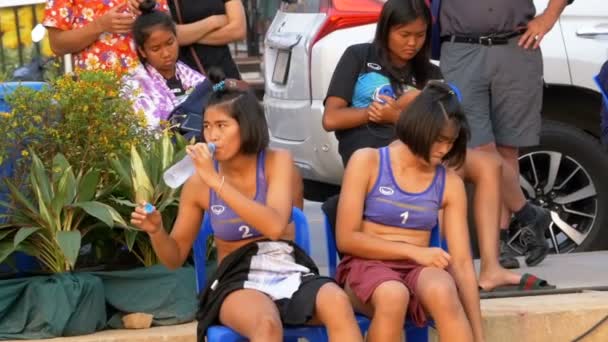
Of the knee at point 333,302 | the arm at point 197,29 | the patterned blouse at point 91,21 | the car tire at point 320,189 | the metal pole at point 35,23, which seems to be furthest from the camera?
the metal pole at point 35,23

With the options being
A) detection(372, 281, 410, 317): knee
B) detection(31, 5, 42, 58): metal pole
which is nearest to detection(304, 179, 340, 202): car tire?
detection(372, 281, 410, 317): knee

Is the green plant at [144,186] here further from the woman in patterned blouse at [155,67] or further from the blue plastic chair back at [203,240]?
the blue plastic chair back at [203,240]

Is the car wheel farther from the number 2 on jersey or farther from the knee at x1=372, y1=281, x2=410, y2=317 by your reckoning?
the knee at x1=372, y1=281, x2=410, y2=317

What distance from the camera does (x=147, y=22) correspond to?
6.11 metres

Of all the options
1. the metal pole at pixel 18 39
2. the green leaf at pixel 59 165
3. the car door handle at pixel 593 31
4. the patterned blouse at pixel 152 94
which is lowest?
the metal pole at pixel 18 39

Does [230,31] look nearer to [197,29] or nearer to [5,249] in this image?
[197,29]

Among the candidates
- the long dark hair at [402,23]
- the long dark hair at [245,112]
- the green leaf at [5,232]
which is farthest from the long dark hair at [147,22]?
the long dark hair at [245,112]

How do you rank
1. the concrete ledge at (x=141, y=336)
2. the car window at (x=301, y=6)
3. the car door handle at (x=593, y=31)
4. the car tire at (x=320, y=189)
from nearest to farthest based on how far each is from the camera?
the concrete ledge at (x=141, y=336), the car door handle at (x=593, y=31), the car window at (x=301, y=6), the car tire at (x=320, y=189)

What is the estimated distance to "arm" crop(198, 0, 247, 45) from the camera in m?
6.57

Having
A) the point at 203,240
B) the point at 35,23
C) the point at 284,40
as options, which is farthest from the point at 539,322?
the point at 35,23

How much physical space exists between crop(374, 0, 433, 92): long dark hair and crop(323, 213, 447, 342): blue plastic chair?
869mm

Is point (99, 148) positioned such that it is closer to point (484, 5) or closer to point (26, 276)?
point (26, 276)

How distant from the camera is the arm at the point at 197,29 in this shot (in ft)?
21.3

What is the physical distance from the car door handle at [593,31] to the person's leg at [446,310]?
8.99ft
